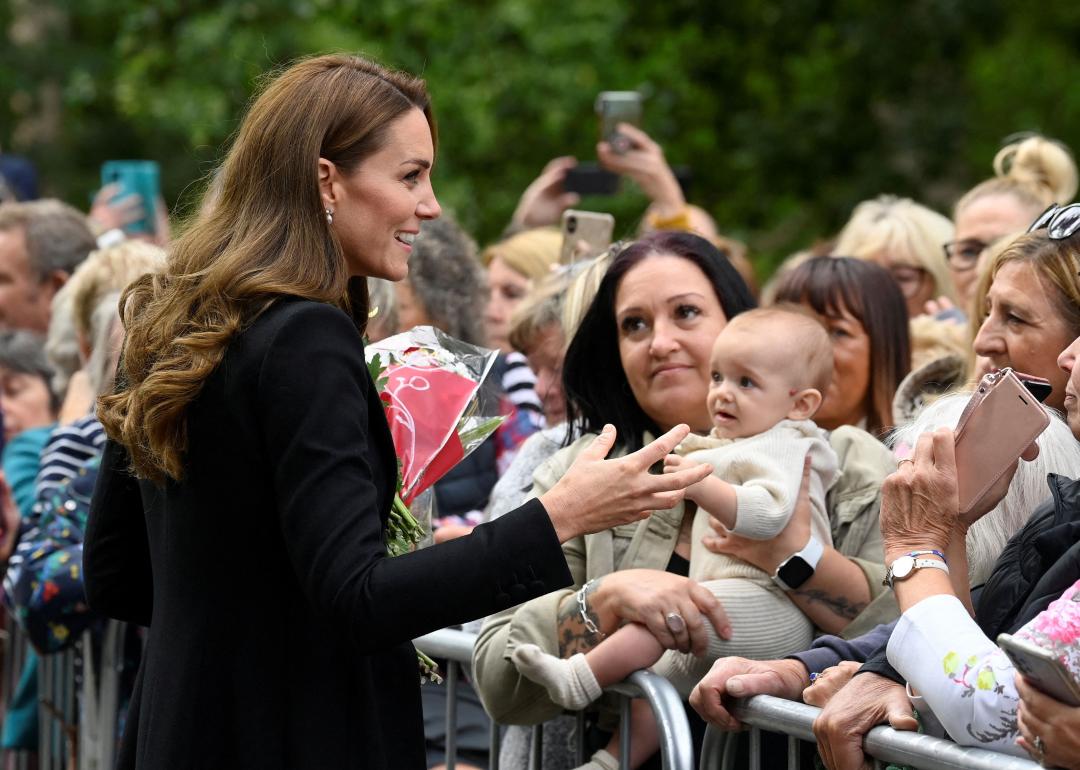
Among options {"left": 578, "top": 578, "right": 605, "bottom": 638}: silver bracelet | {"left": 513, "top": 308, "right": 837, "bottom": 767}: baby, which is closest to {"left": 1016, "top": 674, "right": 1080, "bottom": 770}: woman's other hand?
{"left": 513, "top": 308, "right": 837, "bottom": 767}: baby

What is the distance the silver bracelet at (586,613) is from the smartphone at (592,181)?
4.57 meters

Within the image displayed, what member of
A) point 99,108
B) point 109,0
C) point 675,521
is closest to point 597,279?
point 675,521

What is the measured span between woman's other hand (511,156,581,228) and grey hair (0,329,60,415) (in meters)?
2.58

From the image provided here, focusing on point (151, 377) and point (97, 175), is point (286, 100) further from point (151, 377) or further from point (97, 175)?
point (97, 175)

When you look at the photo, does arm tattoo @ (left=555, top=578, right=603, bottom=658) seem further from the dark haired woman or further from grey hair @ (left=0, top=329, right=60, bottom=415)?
grey hair @ (left=0, top=329, right=60, bottom=415)

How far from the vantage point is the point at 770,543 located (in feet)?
11.9

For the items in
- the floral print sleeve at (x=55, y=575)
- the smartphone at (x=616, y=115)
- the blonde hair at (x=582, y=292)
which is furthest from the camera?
the smartphone at (x=616, y=115)

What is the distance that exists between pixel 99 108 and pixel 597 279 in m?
17.0

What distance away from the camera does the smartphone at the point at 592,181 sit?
8188mm

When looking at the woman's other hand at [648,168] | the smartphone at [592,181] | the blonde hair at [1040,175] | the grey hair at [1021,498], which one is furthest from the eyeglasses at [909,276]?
the grey hair at [1021,498]

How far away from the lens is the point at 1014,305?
346cm

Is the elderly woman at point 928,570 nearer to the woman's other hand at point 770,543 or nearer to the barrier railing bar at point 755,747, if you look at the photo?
the barrier railing bar at point 755,747

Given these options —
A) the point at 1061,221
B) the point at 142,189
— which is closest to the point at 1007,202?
the point at 1061,221

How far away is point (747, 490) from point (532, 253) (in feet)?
11.7
